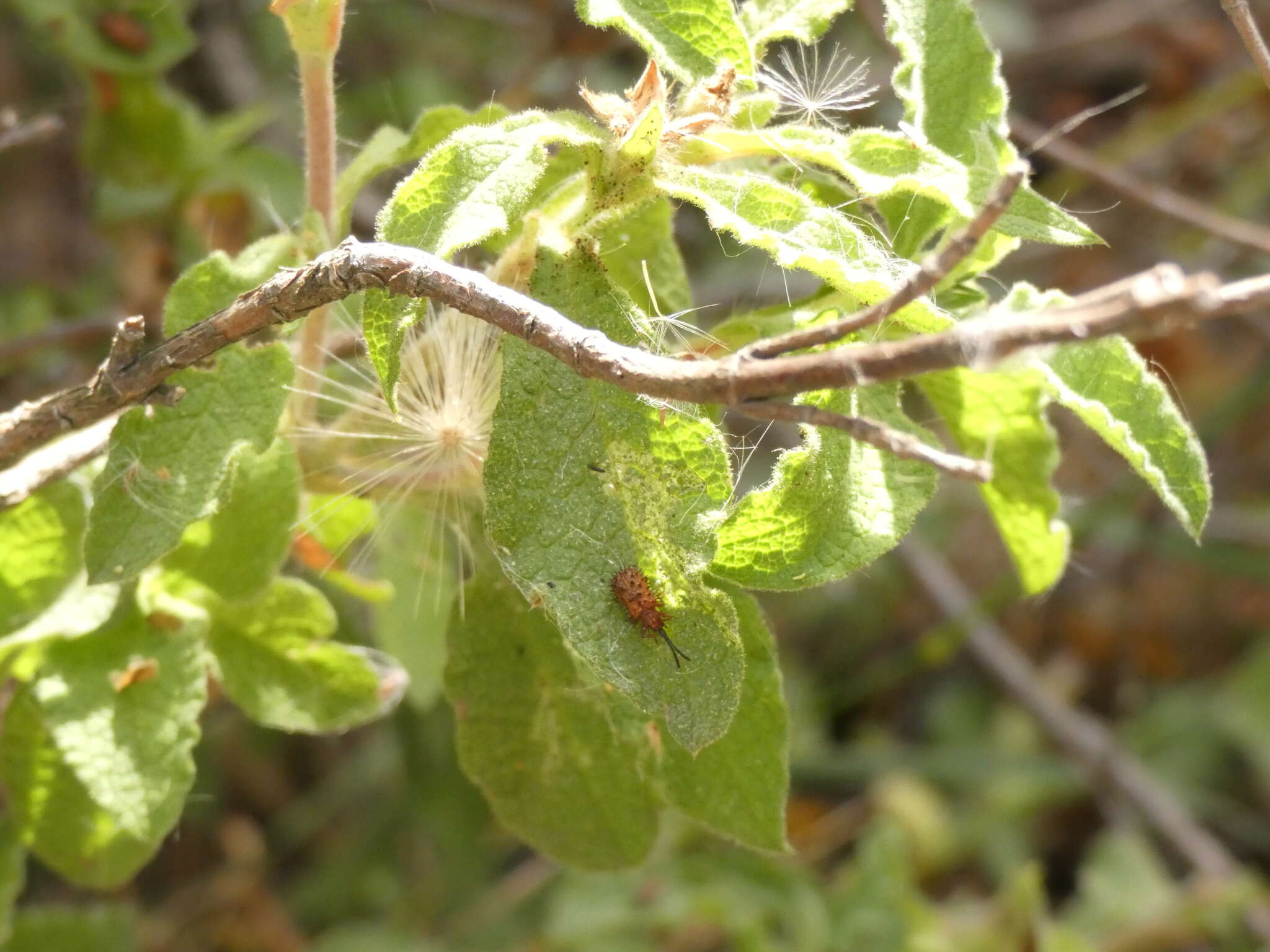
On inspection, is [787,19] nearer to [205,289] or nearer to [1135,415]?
[1135,415]

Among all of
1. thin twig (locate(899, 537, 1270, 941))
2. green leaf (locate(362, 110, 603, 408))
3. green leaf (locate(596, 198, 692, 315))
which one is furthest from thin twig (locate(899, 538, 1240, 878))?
green leaf (locate(362, 110, 603, 408))

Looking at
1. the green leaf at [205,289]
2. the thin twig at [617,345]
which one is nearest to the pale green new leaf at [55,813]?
the thin twig at [617,345]

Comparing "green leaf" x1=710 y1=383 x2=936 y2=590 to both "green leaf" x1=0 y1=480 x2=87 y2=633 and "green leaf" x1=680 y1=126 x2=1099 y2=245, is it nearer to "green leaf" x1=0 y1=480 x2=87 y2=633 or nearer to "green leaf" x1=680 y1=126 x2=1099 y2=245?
"green leaf" x1=680 y1=126 x2=1099 y2=245

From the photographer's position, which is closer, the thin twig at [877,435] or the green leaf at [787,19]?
the thin twig at [877,435]

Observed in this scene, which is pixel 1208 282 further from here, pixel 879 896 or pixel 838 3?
pixel 879 896

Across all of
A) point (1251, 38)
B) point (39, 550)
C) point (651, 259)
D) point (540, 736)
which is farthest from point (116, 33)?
point (1251, 38)

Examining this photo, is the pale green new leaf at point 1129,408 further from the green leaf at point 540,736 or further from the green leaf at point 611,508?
the green leaf at point 540,736
